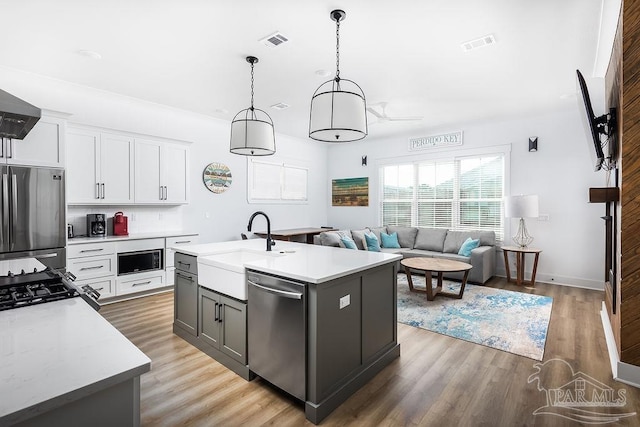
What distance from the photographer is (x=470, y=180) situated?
614cm

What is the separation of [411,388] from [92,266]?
3.94 meters

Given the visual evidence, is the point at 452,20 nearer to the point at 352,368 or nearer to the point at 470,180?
the point at 352,368

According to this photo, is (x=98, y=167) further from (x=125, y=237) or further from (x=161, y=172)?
(x=125, y=237)

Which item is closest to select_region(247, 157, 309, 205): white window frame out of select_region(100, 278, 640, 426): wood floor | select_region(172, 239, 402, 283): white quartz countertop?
select_region(172, 239, 402, 283): white quartz countertop

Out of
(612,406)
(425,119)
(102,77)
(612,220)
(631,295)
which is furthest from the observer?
(425,119)

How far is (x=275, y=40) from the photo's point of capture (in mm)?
3037

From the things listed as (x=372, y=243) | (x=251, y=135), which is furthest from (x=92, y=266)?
(x=372, y=243)

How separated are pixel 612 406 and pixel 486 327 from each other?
133 centimetres

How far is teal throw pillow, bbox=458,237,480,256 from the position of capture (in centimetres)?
546

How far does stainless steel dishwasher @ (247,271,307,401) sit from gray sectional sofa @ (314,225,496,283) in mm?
3102

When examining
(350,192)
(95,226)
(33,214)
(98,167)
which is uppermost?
(98,167)

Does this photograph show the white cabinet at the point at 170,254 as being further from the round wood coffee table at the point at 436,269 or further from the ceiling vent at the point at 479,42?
the ceiling vent at the point at 479,42

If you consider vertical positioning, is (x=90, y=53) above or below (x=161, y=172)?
above

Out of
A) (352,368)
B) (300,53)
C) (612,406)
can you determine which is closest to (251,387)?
(352,368)
